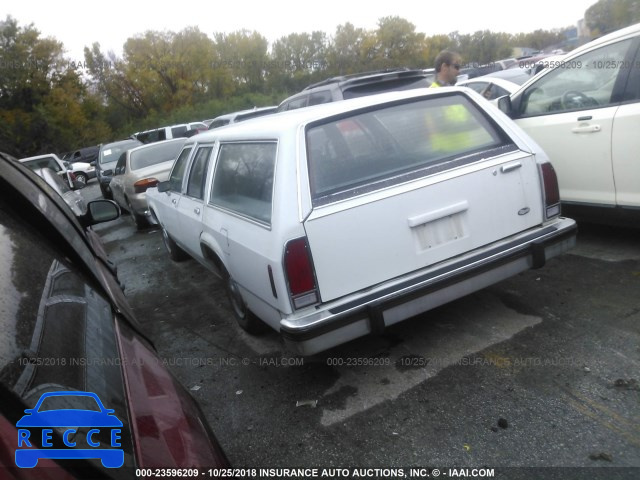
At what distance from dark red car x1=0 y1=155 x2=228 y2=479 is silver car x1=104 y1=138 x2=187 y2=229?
7280 mm

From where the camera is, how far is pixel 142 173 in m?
9.38

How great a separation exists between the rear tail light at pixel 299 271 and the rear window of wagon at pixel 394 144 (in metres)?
0.30

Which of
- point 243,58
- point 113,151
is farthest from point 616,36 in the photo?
point 243,58

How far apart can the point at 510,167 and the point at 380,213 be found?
1.03 meters

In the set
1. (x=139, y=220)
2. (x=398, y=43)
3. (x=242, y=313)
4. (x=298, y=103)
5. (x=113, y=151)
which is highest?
(x=398, y=43)

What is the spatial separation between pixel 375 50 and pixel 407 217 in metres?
55.5

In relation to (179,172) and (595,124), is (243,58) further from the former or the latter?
(595,124)

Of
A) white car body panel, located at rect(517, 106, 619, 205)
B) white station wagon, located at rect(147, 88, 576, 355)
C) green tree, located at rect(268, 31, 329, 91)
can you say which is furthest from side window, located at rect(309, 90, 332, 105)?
green tree, located at rect(268, 31, 329, 91)

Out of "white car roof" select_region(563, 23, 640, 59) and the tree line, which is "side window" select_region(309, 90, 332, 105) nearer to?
"white car roof" select_region(563, 23, 640, 59)

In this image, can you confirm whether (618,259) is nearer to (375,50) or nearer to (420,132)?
(420,132)

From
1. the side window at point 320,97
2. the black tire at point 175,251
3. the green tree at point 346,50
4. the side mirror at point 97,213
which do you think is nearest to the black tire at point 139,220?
the black tire at point 175,251

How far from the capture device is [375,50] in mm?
54875

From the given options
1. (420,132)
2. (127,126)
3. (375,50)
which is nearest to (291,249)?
(420,132)

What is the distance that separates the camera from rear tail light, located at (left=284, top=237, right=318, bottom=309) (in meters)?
3.09
